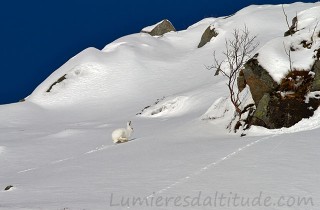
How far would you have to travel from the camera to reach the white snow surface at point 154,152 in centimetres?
649

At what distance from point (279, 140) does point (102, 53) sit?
3411 centimetres

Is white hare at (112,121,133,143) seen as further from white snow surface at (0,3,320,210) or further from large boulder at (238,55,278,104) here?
large boulder at (238,55,278,104)

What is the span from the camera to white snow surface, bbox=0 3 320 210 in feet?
21.3

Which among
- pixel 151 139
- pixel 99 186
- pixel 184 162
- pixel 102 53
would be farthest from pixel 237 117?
pixel 102 53

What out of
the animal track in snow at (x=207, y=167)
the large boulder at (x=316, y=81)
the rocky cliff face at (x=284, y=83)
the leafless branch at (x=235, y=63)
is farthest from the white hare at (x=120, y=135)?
the large boulder at (x=316, y=81)

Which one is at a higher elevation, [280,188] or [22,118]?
[280,188]

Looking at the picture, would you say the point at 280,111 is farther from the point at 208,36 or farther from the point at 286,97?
the point at 208,36

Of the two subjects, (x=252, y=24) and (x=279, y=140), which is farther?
(x=252, y=24)

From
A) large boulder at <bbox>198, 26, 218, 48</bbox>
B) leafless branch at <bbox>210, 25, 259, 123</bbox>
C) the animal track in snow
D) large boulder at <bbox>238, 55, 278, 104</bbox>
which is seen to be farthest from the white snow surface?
large boulder at <bbox>198, 26, 218, 48</bbox>

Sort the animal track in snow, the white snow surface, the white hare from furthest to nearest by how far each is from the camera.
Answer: the white hare
the animal track in snow
the white snow surface

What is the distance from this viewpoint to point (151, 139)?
1491 centimetres

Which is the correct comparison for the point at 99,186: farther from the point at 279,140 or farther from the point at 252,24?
the point at 252,24

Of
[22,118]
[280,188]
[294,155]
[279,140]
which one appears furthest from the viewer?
[22,118]

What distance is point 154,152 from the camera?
11883 millimetres
